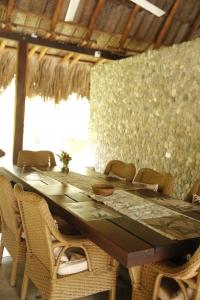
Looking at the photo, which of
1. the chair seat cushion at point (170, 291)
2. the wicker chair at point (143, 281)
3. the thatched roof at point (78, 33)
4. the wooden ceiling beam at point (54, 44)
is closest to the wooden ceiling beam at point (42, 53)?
the thatched roof at point (78, 33)

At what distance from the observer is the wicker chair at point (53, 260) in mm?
2088

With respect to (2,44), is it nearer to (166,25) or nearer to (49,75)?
(49,75)

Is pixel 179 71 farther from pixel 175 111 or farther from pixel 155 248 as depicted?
pixel 155 248

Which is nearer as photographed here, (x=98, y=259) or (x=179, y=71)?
(x=98, y=259)

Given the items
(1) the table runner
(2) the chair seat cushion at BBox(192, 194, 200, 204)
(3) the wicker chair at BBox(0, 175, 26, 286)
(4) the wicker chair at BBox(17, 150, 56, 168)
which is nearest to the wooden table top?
(1) the table runner

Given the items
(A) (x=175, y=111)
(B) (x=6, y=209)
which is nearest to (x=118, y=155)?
(A) (x=175, y=111)

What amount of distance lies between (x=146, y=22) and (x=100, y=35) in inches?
33.2

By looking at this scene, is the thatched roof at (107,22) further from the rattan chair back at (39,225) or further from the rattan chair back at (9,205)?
the rattan chair back at (39,225)

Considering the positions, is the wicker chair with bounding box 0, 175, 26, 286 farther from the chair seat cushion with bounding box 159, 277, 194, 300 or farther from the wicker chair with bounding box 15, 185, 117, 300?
the chair seat cushion with bounding box 159, 277, 194, 300

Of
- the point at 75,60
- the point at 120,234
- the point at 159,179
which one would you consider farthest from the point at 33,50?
the point at 120,234

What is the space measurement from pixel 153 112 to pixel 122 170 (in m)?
1.46

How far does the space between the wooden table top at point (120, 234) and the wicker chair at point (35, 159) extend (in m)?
1.80

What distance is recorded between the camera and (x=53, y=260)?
2107 mm

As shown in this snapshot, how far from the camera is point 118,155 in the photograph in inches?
234
